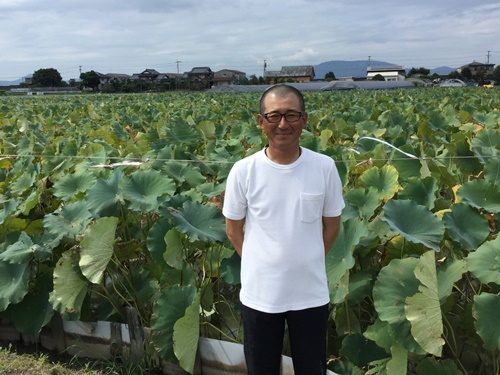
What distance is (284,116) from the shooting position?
159cm

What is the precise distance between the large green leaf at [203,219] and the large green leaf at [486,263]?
1037 millimetres

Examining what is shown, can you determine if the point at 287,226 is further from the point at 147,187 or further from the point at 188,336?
the point at 147,187

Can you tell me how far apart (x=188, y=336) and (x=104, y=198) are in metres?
0.86

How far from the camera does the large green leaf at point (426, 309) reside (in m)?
1.77

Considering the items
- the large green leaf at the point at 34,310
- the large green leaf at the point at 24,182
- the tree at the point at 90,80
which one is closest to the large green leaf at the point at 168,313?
the large green leaf at the point at 34,310

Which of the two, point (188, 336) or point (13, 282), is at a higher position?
point (13, 282)

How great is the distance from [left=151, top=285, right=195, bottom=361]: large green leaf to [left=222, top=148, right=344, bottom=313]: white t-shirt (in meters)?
0.75

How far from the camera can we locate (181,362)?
2.36 meters

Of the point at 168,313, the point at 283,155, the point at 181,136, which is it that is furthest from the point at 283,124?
the point at 181,136

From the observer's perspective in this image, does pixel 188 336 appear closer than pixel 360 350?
No

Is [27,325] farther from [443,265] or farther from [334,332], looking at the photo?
[443,265]

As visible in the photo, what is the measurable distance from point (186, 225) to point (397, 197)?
1.24 meters

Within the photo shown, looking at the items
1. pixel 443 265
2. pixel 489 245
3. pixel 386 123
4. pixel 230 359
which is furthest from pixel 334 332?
pixel 386 123

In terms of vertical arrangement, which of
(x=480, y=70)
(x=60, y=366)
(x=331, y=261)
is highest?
(x=480, y=70)
